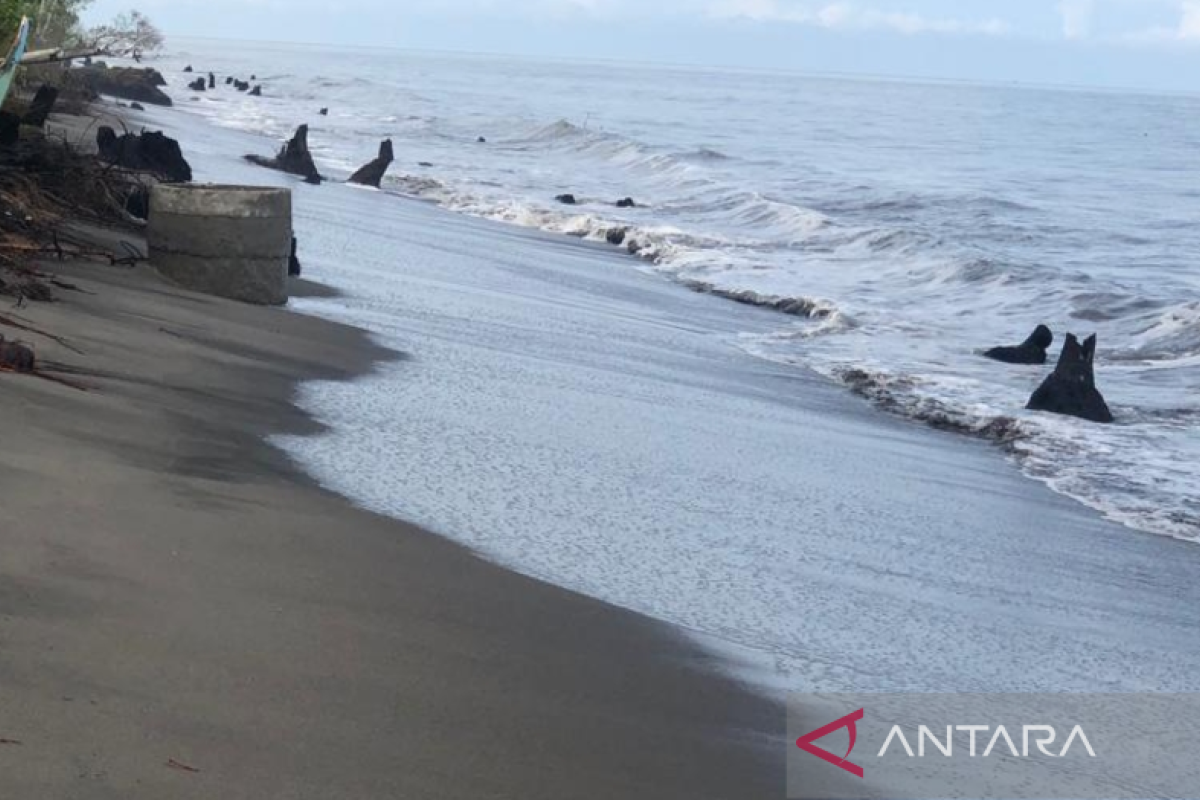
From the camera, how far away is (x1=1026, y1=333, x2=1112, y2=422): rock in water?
1243 cm

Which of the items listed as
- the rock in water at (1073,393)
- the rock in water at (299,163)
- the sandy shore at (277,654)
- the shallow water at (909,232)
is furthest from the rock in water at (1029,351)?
the rock in water at (299,163)

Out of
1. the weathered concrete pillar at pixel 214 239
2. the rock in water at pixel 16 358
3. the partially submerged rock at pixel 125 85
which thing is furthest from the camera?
the partially submerged rock at pixel 125 85

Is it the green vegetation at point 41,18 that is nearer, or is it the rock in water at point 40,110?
the green vegetation at point 41,18

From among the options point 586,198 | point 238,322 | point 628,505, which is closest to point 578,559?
point 628,505

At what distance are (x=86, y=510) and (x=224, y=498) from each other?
2.41 ft

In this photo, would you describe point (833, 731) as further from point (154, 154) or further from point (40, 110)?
point (40, 110)

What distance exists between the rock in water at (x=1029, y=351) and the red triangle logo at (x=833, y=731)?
436 inches

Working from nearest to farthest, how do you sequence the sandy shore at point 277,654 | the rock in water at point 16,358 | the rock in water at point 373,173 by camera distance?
the sandy shore at point 277,654, the rock in water at point 16,358, the rock in water at point 373,173

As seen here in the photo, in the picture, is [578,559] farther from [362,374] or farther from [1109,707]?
[362,374]

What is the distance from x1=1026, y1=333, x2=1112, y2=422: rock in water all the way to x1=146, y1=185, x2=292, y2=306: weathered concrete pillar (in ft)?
18.9

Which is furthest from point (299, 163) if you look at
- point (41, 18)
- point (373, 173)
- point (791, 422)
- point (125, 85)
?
point (125, 85)

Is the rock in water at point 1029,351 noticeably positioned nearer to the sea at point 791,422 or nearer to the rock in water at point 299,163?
the sea at point 791,422

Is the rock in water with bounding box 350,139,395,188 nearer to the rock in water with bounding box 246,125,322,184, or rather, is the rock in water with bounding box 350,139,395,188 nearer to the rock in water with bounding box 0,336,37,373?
the rock in water with bounding box 246,125,322,184

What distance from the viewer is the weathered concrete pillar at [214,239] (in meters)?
10.5
